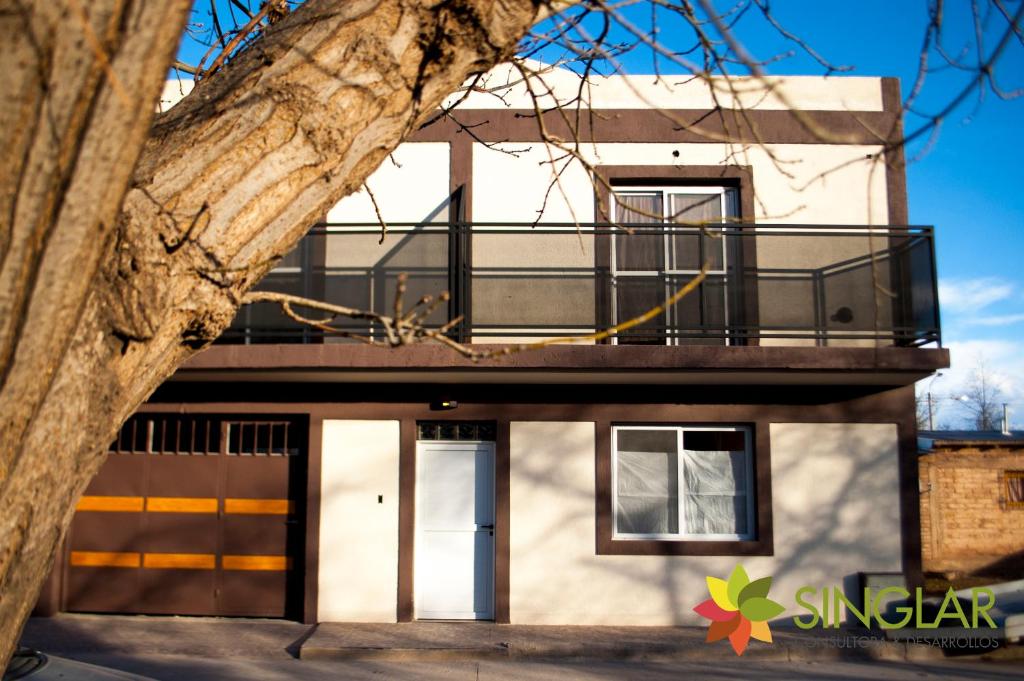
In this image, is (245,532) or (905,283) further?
(245,532)

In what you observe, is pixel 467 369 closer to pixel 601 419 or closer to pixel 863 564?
pixel 601 419

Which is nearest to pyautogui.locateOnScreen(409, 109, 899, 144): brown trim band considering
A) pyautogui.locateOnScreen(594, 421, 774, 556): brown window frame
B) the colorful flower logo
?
pyautogui.locateOnScreen(594, 421, 774, 556): brown window frame

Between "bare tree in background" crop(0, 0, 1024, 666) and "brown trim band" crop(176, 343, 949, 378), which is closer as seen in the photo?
"bare tree in background" crop(0, 0, 1024, 666)

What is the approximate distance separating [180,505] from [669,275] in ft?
22.0

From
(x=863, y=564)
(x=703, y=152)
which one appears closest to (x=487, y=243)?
(x=703, y=152)

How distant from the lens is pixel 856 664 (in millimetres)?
8727

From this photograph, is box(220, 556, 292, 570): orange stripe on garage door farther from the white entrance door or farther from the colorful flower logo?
the colorful flower logo

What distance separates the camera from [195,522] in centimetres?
1034

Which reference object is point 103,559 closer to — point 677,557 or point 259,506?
point 259,506

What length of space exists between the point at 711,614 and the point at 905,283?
4.54 m

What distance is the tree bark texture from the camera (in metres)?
1.34

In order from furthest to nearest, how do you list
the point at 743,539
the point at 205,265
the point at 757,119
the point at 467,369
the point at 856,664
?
1. the point at 757,119
2. the point at 743,539
3. the point at 467,369
4. the point at 856,664
5. the point at 205,265

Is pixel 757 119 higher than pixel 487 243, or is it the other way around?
pixel 757 119

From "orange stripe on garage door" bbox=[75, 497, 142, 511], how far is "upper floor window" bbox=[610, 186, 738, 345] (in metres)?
6.43
